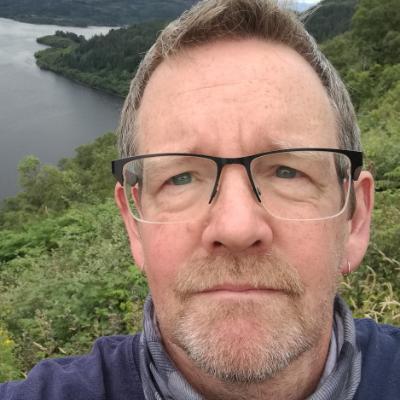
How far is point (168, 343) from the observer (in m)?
1.34

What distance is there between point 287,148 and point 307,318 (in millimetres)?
454

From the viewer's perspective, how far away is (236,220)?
1.10m

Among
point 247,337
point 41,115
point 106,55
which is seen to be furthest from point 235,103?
point 106,55

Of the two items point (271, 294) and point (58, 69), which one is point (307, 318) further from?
point (58, 69)

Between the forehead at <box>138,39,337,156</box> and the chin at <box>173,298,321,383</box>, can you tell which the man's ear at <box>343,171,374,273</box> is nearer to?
the forehead at <box>138,39,337,156</box>

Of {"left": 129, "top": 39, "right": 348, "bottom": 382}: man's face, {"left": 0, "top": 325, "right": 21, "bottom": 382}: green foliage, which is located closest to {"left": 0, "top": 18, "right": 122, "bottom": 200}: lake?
{"left": 0, "top": 325, "right": 21, "bottom": 382}: green foliage

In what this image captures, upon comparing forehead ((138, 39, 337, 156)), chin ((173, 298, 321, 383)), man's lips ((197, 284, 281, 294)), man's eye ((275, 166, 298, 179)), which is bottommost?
chin ((173, 298, 321, 383))

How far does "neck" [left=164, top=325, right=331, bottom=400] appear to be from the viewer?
1200 millimetres

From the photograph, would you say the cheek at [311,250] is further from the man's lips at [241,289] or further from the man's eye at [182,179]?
the man's eye at [182,179]

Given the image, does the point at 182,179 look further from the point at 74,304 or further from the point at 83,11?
the point at 83,11

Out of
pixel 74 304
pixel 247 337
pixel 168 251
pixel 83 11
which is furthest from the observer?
pixel 83 11

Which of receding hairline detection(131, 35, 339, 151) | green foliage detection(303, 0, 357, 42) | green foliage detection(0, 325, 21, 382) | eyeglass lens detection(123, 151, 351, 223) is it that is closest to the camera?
eyeglass lens detection(123, 151, 351, 223)

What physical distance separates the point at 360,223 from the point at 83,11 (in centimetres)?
11716

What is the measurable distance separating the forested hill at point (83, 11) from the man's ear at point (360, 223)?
100 metres
